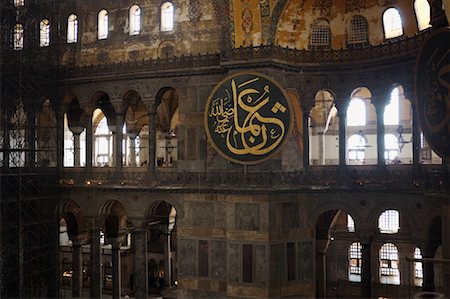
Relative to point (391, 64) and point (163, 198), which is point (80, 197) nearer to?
point (163, 198)

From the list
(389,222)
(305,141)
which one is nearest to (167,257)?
(305,141)

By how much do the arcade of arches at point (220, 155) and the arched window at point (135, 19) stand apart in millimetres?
50

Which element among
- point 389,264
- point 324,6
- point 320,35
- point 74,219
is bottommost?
point 389,264

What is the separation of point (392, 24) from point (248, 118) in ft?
15.3

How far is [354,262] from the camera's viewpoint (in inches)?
786

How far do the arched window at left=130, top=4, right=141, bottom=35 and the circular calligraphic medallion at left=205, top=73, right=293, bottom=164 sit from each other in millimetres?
3839

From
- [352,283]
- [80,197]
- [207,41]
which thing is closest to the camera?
[207,41]

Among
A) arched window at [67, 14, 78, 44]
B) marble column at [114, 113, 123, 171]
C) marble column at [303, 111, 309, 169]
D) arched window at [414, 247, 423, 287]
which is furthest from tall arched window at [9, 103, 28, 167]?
arched window at [414, 247, 423, 287]

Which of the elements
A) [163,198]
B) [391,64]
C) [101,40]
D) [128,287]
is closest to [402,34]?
[391,64]

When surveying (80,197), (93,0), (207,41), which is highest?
(93,0)

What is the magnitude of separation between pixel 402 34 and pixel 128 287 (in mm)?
13737

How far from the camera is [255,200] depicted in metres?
13.6

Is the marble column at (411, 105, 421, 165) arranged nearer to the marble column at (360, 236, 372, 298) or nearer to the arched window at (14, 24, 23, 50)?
the marble column at (360, 236, 372, 298)

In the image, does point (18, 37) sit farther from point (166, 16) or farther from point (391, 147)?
point (391, 147)
